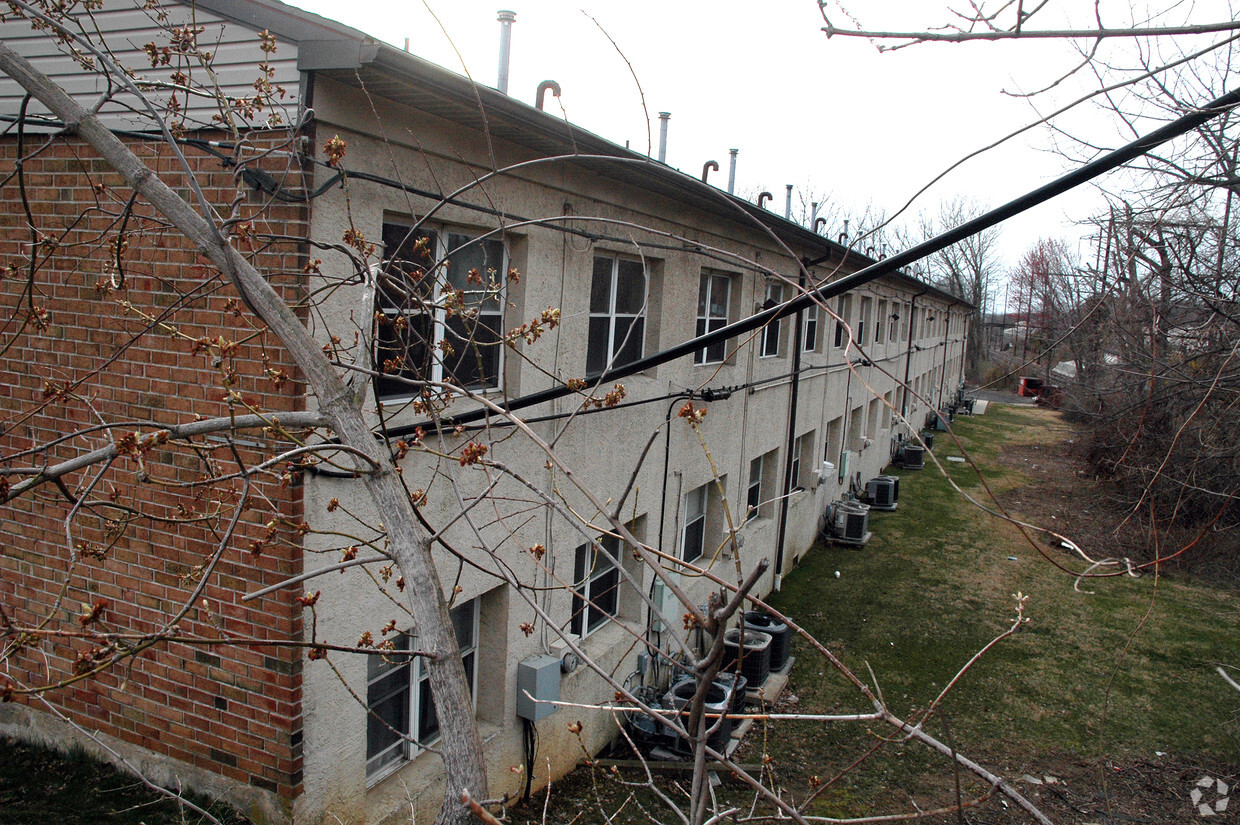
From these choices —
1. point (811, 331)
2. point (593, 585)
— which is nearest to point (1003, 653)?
point (811, 331)

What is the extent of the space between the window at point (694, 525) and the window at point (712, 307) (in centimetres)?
175

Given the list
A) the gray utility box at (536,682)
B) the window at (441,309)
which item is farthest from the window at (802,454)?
the window at (441,309)

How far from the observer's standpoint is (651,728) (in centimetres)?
850

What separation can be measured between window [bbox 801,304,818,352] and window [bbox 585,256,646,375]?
7548mm

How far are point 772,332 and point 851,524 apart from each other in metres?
5.46

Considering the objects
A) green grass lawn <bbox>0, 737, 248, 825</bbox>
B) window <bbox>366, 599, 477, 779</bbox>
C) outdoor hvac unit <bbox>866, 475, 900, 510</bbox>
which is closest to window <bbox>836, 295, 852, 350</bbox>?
outdoor hvac unit <bbox>866, 475, 900, 510</bbox>

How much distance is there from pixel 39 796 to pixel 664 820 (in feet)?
15.6

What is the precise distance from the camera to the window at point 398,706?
5707 millimetres

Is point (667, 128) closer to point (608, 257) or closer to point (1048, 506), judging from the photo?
point (608, 257)

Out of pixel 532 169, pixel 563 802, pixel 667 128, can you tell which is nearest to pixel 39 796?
pixel 563 802

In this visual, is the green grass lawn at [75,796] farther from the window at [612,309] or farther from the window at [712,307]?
the window at [712,307]

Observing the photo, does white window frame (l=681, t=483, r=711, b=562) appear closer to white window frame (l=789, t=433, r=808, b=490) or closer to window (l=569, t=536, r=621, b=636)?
window (l=569, t=536, r=621, b=636)

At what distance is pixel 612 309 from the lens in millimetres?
8391

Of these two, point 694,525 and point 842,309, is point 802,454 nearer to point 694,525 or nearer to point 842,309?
point 842,309
